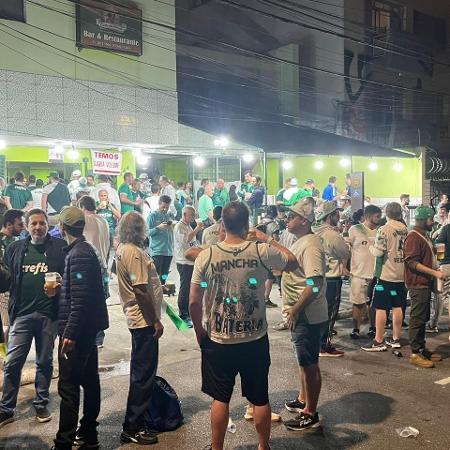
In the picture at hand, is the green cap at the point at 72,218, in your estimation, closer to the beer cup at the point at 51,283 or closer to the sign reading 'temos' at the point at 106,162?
the beer cup at the point at 51,283

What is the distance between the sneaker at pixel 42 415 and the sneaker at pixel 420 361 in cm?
403

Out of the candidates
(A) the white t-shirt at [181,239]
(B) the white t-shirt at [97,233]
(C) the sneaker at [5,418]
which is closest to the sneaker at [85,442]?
(C) the sneaker at [5,418]

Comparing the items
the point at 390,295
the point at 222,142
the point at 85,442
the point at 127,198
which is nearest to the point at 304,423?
the point at 85,442

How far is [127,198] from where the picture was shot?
1344 cm

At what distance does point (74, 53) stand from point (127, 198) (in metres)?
4.67

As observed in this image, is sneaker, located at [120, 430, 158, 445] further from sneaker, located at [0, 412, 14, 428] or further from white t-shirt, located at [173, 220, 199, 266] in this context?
white t-shirt, located at [173, 220, 199, 266]

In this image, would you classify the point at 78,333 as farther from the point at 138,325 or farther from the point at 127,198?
the point at 127,198

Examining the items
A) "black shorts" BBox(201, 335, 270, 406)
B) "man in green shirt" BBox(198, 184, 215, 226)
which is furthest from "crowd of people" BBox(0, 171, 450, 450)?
"man in green shirt" BBox(198, 184, 215, 226)

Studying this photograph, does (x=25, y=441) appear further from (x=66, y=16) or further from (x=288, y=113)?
(x=288, y=113)

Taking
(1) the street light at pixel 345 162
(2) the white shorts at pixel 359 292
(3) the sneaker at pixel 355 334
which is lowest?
(3) the sneaker at pixel 355 334

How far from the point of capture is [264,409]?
12.7 feet

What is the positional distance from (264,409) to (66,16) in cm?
1375

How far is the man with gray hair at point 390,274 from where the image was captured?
6.94 m

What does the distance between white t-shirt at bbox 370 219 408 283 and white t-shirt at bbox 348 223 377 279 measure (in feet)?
2.39
